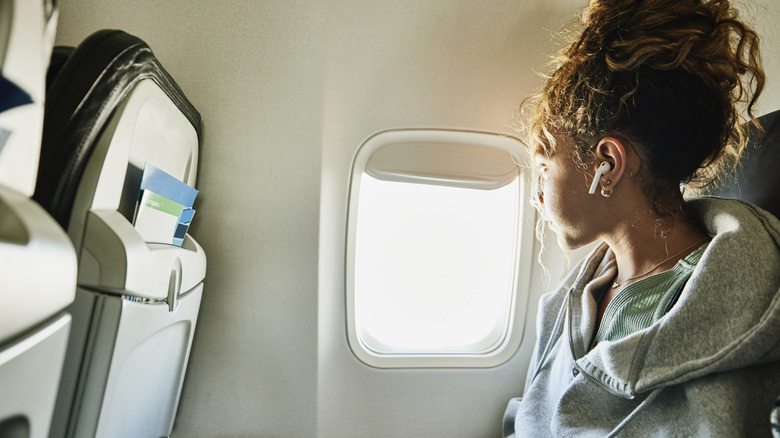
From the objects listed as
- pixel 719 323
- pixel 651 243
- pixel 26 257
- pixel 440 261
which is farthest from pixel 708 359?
pixel 440 261

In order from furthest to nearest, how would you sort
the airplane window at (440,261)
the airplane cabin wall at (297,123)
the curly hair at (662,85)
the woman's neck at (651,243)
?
the airplane window at (440,261) → the airplane cabin wall at (297,123) → the woman's neck at (651,243) → the curly hair at (662,85)

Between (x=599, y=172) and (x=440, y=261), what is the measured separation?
909 millimetres

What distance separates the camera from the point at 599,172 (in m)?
1.18

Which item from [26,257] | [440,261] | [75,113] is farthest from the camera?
[440,261]

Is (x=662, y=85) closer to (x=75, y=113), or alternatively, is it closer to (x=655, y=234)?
(x=655, y=234)

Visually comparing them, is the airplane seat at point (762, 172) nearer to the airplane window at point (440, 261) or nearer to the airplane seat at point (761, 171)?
the airplane seat at point (761, 171)

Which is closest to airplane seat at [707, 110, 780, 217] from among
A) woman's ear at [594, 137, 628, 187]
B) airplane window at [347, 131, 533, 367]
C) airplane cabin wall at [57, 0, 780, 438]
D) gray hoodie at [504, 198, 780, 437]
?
gray hoodie at [504, 198, 780, 437]

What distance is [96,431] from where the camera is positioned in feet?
3.03

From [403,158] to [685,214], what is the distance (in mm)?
862

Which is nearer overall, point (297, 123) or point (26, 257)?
point (26, 257)

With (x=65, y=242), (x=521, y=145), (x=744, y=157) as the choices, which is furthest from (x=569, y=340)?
(x=65, y=242)

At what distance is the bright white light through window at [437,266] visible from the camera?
6.23 ft

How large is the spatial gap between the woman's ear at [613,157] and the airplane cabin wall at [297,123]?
0.60m

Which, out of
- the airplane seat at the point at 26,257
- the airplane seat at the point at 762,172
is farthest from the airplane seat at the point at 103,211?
the airplane seat at the point at 762,172
